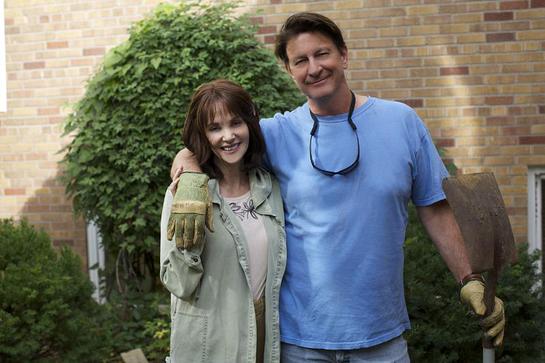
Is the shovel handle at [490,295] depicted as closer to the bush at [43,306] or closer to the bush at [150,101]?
the bush at [43,306]

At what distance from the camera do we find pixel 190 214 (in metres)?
2.32

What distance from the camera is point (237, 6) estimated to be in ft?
18.4

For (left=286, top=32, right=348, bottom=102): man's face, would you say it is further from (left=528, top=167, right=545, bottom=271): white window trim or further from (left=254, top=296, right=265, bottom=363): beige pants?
(left=528, top=167, right=545, bottom=271): white window trim

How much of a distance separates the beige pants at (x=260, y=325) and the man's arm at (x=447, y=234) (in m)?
0.70

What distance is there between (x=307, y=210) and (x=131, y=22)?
152 inches

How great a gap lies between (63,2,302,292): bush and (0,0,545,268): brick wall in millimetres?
504

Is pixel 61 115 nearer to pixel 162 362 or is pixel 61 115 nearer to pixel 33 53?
pixel 33 53

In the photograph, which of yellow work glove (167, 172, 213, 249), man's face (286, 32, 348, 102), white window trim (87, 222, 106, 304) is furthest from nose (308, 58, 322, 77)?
white window trim (87, 222, 106, 304)

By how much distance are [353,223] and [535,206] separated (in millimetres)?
3712

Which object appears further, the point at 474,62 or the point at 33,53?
the point at 33,53

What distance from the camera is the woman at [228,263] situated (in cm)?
246

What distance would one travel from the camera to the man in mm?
2453

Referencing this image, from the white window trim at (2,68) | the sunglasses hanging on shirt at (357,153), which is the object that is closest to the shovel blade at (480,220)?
the sunglasses hanging on shirt at (357,153)

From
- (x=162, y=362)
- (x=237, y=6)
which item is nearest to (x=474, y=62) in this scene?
(x=237, y=6)
